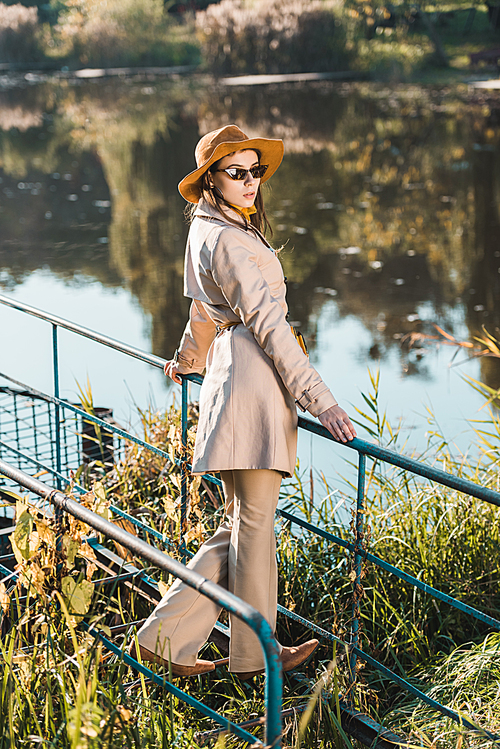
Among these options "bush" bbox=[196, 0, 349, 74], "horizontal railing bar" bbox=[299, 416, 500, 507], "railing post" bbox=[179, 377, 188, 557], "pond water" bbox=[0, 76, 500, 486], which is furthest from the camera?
"bush" bbox=[196, 0, 349, 74]

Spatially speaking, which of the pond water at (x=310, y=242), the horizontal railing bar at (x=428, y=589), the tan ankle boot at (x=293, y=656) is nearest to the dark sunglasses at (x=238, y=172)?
the horizontal railing bar at (x=428, y=589)

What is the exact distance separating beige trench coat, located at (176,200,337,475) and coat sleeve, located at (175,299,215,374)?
0.52ft

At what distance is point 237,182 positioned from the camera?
2.25m

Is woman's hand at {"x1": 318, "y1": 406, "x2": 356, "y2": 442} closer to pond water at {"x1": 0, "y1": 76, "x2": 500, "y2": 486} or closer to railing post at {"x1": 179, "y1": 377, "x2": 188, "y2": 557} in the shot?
railing post at {"x1": 179, "y1": 377, "x2": 188, "y2": 557}

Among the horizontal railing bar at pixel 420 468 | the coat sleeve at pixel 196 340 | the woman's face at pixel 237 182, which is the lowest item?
the horizontal railing bar at pixel 420 468

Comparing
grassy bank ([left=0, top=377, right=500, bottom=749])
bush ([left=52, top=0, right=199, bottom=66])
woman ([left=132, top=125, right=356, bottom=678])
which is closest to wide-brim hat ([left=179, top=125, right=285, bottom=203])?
woman ([left=132, top=125, right=356, bottom=678])

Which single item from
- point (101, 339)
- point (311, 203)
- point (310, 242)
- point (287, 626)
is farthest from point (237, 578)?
point (311, 203)

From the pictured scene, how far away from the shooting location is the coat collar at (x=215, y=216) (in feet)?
7.23

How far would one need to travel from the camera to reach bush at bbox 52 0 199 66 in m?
36.1

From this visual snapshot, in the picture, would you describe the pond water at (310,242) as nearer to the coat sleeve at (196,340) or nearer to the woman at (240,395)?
the coat sleeve at (196,340)

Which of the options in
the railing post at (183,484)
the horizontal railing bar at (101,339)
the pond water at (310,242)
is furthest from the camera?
the pond water at (310,242)

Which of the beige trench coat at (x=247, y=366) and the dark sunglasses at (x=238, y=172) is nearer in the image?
the beige trench coat at (x=247, y=366)

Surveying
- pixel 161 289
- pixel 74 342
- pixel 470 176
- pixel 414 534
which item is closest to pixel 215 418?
pixel 414 534

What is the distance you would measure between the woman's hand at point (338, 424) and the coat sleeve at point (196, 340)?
476 millimetres
